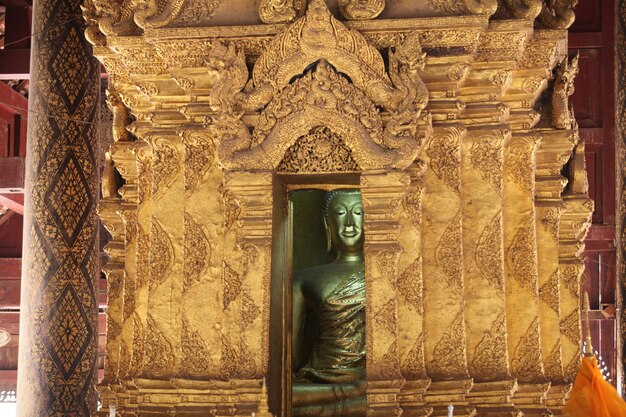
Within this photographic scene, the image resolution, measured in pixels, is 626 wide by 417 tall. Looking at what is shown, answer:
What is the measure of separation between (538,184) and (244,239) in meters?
2.03

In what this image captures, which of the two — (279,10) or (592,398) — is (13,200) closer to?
(279,10)

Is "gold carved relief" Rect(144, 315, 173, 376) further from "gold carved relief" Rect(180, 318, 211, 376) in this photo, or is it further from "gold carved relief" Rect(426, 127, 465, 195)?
"gold carved relief" Rect(426, 127, 465, 195)

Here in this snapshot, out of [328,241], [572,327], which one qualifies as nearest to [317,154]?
[328,241]

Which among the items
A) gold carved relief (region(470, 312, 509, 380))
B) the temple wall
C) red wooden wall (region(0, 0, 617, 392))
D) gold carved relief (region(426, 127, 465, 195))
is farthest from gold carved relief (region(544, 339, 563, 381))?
red wooden wall (region(0, 0, 617, 392))

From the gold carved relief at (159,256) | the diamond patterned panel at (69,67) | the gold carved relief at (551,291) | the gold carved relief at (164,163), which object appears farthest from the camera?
the diamond patterned panel at (69,67)

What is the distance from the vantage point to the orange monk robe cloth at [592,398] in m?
6.91

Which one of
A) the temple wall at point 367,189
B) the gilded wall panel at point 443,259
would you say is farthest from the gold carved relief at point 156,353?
the gilded wall panel at point 443,259

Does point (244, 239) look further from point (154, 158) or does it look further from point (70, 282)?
point (70, 282)

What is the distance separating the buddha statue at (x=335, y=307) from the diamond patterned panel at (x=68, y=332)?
294cm

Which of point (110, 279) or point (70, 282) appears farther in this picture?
point (70, 282)

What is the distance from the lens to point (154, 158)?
7.74m

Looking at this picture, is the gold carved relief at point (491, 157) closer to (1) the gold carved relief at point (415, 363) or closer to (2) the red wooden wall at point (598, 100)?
(1) the gold carved relief at point (415, 363)

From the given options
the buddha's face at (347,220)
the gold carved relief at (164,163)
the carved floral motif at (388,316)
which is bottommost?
the carved floral motif at (388,316)

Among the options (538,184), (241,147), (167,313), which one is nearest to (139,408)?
(167,313)
